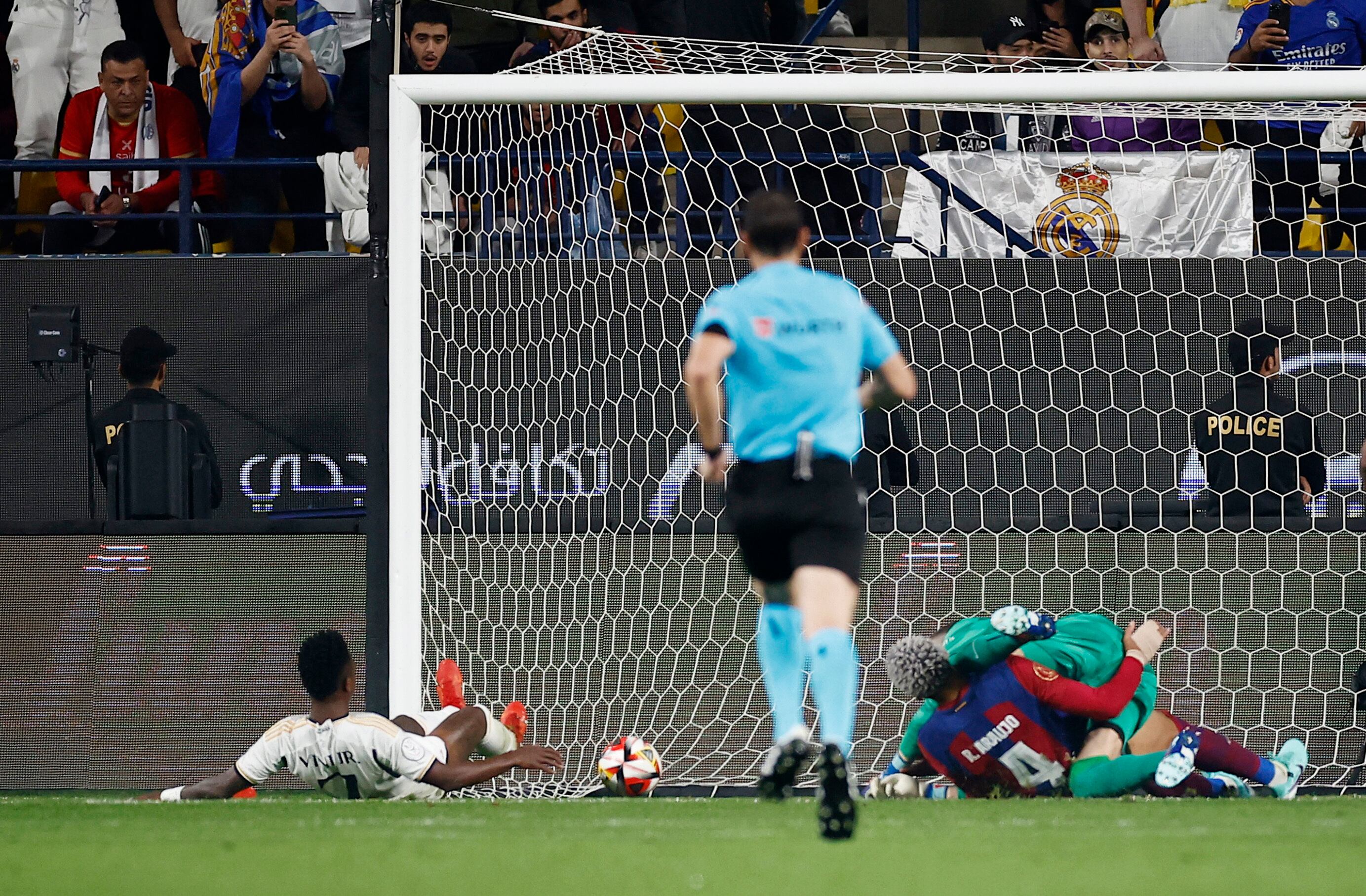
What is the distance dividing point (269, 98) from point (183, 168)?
Result: 0.92 metres

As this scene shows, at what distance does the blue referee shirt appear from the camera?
420 centimetres

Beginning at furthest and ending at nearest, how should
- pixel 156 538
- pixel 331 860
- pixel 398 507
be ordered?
pixel 156 538 → pixel 398 507 → pixel 331 860

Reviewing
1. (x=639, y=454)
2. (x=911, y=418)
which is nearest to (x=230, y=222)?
(x=639, y=454)

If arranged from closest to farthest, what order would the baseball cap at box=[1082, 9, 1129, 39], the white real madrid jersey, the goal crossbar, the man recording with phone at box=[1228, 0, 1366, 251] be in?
the white real madrid jersey
the goal crossbar
the man recording with phone at box=[1228, 0, 1366, 251]
the baseball cap at box=[1082, 9, 1129, 39]

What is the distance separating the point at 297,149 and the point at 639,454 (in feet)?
9.14

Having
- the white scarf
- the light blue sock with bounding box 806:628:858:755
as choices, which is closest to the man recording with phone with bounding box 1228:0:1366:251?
the light blue sock with bounding box 806:628:858:755

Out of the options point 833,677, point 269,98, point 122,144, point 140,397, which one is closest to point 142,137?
point 122,144

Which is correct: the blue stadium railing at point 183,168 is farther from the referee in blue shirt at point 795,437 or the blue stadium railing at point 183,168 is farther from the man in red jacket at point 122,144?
the referee in blue shirt at point 795,437

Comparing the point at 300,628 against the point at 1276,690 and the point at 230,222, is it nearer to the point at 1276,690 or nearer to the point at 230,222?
the point at 230,222

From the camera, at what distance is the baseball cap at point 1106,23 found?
8.52 metres

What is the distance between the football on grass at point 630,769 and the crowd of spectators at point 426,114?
2.63 metres

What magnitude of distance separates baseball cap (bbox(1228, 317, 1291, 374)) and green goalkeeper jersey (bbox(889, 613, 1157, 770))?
5.29 feet

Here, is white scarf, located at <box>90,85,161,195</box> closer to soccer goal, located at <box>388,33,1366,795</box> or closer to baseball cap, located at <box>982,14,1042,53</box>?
soccer goal, located at <box>388,33,1366,795</box>

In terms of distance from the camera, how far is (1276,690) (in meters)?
7.35
